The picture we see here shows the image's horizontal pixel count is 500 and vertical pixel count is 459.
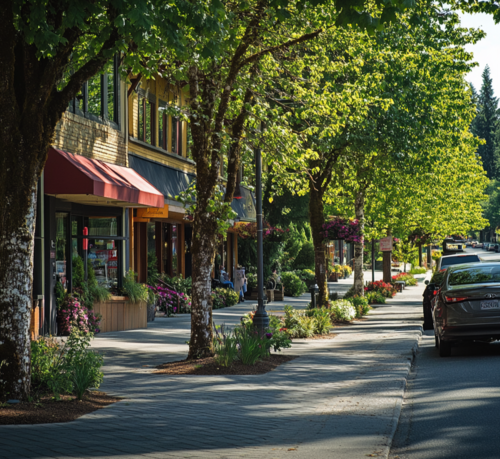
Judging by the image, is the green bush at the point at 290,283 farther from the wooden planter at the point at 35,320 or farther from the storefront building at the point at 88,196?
the wooden planter at the point at 35,320

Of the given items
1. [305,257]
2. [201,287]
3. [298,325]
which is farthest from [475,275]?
[305,257]

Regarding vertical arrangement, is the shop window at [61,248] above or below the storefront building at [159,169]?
below

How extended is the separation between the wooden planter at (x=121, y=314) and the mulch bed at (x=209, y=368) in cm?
600

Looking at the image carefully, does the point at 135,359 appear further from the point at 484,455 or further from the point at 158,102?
the point at 158,102

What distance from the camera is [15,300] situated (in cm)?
770

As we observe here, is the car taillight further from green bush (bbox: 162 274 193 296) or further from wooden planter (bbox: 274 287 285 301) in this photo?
wooden planter (bbox: 274 287 285 301)

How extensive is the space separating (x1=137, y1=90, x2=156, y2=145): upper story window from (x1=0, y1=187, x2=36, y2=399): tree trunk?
580 inches

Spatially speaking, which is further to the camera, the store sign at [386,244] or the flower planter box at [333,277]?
the flower planter box at [333,277]

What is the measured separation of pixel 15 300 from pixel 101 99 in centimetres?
1170

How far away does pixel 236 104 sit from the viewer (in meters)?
13.9

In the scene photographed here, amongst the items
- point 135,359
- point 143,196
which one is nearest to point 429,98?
point 143,196

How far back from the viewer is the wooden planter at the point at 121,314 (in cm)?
1758

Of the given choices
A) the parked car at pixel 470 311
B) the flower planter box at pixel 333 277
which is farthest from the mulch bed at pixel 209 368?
the flower planter box at pixel 333 277

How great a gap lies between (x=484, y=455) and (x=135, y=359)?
7614 millimetres
